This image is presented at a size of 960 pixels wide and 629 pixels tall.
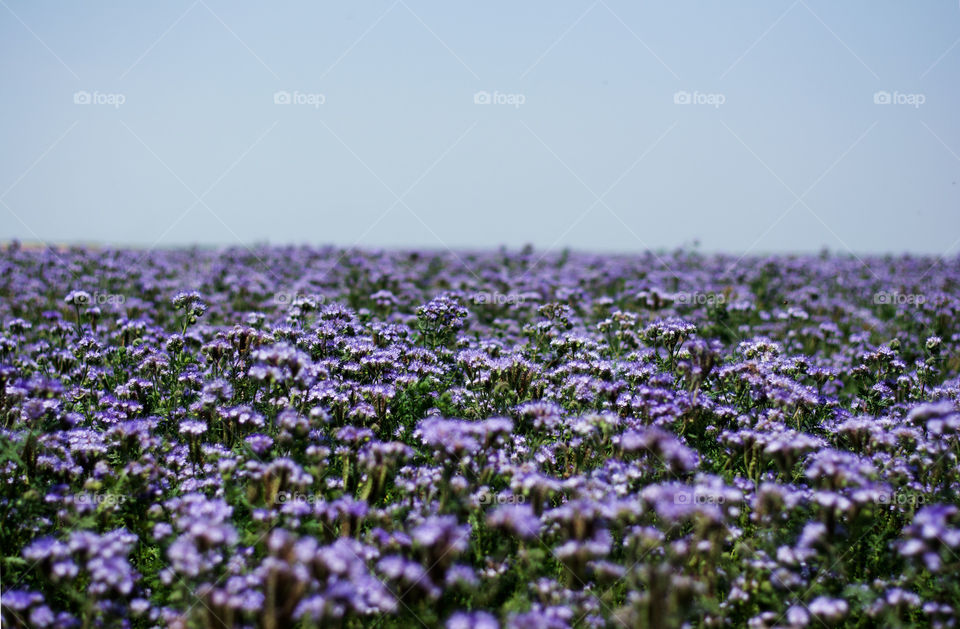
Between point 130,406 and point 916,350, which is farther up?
point 916,350

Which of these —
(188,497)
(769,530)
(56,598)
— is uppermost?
(769,530)

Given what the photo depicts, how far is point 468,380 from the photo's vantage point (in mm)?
7930

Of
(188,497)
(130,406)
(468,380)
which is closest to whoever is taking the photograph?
(188,497)

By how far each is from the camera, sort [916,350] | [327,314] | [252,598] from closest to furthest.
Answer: [252,598] < [327,314] < [916,350]

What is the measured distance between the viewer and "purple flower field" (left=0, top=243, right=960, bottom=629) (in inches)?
168

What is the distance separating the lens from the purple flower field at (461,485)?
4.27 meters

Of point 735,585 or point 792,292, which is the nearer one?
point 735,585

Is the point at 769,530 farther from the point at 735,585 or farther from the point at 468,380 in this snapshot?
the point at 468,380

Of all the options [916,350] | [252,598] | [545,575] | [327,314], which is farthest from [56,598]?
[916,350]

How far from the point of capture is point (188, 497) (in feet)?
16.6

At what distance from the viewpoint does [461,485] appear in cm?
533

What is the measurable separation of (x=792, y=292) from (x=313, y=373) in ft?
52.2

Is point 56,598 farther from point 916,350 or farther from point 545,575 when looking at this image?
point 916,350

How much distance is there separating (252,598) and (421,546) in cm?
118
